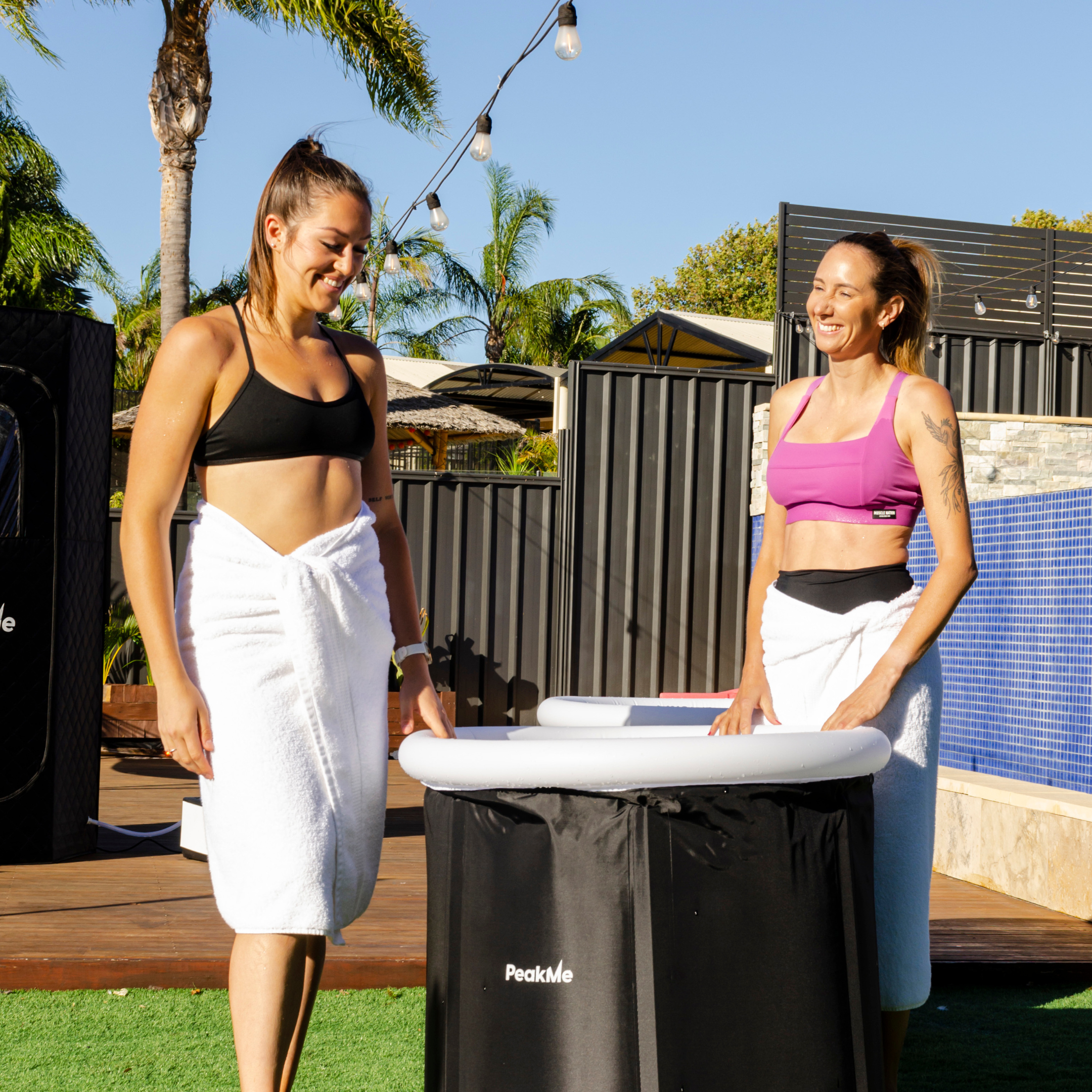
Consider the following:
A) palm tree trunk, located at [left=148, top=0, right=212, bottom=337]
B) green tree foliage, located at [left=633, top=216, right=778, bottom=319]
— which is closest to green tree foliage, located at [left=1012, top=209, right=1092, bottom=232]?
green tree foliage, located at [left=633, top=216, right=778, bottom=319]

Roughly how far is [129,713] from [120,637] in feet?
4.04

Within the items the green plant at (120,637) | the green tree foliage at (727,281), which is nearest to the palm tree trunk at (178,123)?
the green plant at (120,637)

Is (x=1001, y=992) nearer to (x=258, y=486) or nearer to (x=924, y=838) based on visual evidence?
(x=924, y=838)

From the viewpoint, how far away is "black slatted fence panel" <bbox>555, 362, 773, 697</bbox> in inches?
311

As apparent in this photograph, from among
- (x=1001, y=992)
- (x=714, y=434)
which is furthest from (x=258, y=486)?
(x=714, y=434)

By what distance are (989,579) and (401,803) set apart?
3.17 metres

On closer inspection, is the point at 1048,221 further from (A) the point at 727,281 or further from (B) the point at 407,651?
(B) the point at 407,651

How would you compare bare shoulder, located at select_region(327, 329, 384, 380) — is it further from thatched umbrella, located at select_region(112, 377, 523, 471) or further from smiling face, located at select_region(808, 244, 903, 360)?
thatched umbrella, located at select_region(112, 377, 523, 471)

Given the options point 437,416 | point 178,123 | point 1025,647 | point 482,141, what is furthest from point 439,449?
point 1025,647

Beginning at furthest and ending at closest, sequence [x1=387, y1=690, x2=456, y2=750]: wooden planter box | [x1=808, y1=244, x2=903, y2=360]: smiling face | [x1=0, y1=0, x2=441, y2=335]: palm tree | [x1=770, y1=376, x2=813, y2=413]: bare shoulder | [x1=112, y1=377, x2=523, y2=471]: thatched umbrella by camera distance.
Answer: [x1=112, y1=377, x2=523, y2=471]: thatched umbrella, [x1=0, y1=0, x2=441, y2=335]: palm tree, [x1=387, y1=690, x2=456, y2=750]: wooden planter box, [x1=770, y1=376, x2=813, y2=413]: bare shoulder, [x1=808, y1=244, x2=903, y2=360]: smiling face

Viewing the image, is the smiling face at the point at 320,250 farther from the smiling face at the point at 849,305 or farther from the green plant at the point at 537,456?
the green plant at the point at 537,456

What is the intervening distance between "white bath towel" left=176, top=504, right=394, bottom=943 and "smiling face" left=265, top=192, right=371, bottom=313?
38 cm

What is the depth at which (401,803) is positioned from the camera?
19.4ft

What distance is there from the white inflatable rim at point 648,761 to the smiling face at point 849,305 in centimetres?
78
